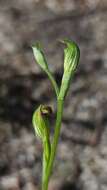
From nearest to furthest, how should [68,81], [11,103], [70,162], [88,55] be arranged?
1. [68,81]
2. [70,162]
3. [11,103]
4. [88,55]

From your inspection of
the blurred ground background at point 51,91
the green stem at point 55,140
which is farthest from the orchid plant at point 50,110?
the blurred ground background at point 51,91

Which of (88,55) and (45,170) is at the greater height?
(45,170)

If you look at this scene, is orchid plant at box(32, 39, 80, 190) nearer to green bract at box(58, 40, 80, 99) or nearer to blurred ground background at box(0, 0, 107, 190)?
green bract at box(58, 40, 80, 99)

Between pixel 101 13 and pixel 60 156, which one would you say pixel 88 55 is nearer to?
pixel 101 13

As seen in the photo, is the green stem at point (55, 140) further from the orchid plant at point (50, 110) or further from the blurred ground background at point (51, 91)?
the blurred ground background at point (51, 91)

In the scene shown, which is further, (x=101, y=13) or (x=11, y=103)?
(x=101, y=13)

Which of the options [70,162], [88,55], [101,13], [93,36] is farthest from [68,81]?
[101,13]
